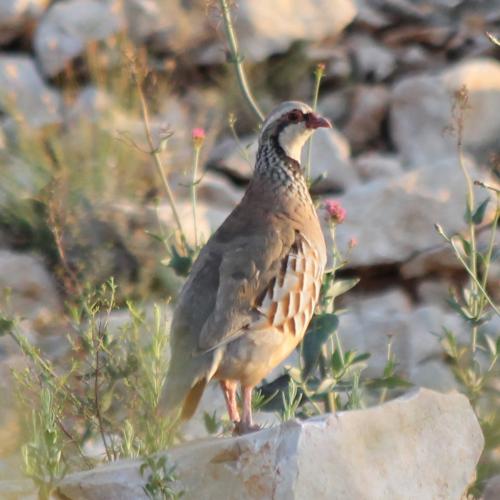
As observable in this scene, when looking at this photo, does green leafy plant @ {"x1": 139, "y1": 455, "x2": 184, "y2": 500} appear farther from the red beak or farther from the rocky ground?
the rocky ground

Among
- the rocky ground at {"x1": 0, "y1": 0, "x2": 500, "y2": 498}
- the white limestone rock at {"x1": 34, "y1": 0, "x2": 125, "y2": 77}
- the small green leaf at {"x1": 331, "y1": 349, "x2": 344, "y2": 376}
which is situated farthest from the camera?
the white limestone rock at {"x1": 34, "y1": 0, "x2": 125, "y2": 77}

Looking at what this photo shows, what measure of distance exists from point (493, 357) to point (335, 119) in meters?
5.67

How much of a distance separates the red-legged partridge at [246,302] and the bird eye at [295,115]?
18mm

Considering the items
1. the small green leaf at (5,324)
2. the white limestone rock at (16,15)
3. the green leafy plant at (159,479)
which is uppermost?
the green leafy plant at (159,479)

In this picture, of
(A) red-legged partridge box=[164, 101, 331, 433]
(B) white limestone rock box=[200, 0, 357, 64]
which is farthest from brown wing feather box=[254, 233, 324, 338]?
(B) white limestone rock box=[200, 0, 357, 64]

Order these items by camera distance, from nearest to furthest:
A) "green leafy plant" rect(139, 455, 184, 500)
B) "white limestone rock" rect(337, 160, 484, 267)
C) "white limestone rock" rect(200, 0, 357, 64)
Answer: "green leafy plant" rect(139, 455, 184, 500)
"white limestone rock" rect(337, 160, 484, 267)
"white limestone rock" rect(200, 0, 357, 64)

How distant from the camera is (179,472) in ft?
13.7

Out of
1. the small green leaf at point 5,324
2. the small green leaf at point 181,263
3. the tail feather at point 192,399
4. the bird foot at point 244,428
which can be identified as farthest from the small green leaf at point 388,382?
the small green leaf at point 5,324

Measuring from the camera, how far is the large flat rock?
4.06m

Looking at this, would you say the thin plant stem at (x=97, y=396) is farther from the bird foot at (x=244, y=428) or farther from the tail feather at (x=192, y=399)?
the bird foot at (x=244, y=428)

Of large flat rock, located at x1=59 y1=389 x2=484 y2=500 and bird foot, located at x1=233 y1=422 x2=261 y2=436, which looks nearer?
large flat rock, located at x1=59 y1=389 x2=484 y2=500

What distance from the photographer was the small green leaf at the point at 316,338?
5199mm

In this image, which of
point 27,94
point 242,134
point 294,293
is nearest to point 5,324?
point 294,293

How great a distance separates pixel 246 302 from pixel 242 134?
5.76 metres
